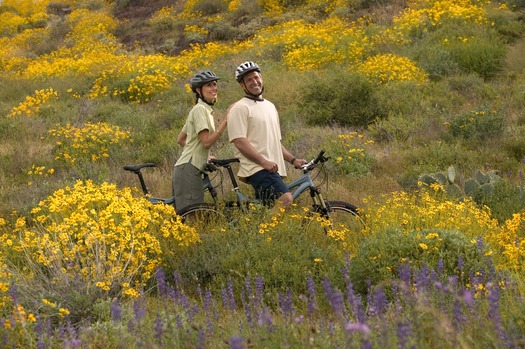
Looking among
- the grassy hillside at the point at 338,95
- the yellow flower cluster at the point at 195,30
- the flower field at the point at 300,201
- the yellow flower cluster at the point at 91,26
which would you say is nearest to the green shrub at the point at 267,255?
the flower field at the point at 300,201

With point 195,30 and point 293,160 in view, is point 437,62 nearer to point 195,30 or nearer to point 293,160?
point 293,160

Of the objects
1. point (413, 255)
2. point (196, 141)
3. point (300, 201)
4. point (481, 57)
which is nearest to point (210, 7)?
point (481, 57)

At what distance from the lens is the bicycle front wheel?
229 inches

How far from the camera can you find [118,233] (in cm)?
519

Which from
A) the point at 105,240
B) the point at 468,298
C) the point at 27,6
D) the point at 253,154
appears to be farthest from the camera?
the point at 27,6

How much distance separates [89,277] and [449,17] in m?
13.2

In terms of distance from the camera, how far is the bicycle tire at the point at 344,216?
5652 mm

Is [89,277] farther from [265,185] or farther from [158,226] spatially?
[265,185]

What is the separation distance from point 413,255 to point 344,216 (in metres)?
1.41

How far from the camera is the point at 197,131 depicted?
227 inches

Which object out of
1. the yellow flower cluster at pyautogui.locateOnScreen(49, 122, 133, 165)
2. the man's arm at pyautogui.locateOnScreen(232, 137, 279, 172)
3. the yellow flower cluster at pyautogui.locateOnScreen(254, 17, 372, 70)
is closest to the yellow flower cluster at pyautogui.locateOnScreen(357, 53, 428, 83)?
the yellow flower cluster at pyautogui.locateOnScreen(254, 17, 372, 70)

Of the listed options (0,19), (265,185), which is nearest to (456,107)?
(265,185)

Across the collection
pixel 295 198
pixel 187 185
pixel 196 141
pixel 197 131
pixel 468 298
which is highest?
pixel 468 298

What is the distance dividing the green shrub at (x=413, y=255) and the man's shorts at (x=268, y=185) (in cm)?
101
